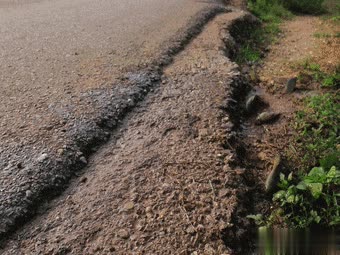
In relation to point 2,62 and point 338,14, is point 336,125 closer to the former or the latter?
point 2,62

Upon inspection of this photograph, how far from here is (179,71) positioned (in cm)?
384

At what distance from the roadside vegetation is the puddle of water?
53mm

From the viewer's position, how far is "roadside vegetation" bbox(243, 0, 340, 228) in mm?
2193

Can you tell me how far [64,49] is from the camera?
4383 millimetres

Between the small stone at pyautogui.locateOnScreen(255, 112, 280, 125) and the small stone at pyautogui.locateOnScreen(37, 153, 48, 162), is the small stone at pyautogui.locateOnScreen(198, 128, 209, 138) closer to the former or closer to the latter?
the small stone at pyautogui.locateOnScreen(255, 112, 280, 125)

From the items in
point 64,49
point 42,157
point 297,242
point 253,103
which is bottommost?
point 297,242

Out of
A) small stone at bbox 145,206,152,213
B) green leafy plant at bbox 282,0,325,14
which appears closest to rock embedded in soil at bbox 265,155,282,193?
small stone at bbox 145,206,152,213

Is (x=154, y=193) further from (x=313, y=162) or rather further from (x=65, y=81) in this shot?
(x=65, y=81)

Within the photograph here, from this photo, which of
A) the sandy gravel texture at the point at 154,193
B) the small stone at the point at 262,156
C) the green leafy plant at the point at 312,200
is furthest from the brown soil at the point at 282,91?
the sandy gravel texture at the point at 154,193

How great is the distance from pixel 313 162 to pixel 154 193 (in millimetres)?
1190

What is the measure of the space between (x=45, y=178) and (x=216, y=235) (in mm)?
1084

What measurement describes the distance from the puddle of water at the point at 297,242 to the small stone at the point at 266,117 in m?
1.28

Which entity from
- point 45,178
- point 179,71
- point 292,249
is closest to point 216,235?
point 292,249

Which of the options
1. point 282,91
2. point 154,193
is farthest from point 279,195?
point 282,91
